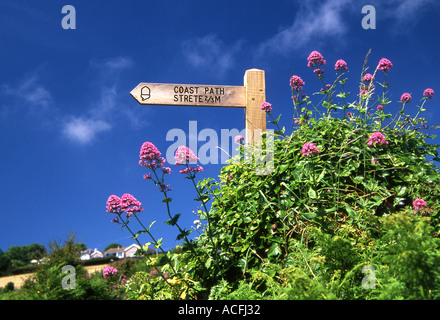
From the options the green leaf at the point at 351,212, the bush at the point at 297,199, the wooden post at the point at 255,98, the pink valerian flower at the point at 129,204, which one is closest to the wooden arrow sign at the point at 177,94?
the wooden post at the point at 255,98

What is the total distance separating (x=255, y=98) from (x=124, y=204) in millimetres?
A: 3071

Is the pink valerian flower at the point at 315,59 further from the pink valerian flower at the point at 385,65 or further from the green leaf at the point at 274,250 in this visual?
the green leaf at the point at 274,250

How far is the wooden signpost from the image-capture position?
5.22 meters

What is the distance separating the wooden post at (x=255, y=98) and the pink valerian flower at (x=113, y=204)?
105 inches

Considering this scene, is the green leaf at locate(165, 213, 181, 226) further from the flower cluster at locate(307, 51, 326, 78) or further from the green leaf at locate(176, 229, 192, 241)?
the flower cluster at locate(307, 51, 326, 78)

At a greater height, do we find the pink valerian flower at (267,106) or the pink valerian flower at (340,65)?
the pink valerian flower at (340,65)

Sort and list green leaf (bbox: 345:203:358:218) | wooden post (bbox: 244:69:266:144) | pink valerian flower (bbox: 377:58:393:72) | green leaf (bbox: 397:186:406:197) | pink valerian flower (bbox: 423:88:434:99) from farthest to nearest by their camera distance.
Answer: wooden post (bbox: 244:69:266:144) < pink valerian flower (bbox: 423:88:434:99) < pink valerian flower (bbox: 377:58:393:72) < green leaf (bbox: 397:186:406:197) < green leaf (bbox: 345:203:358:218)

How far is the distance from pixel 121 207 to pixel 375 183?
2336mm

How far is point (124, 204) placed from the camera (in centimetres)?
307

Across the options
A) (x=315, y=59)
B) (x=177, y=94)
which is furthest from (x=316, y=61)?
(x=177, y=94)

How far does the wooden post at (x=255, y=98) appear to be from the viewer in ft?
17.5

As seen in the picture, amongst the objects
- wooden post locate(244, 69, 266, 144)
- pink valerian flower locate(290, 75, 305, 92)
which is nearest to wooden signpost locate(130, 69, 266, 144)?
wooden post locate(244, 69, 266, 144)

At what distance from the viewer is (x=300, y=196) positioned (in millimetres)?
3014
